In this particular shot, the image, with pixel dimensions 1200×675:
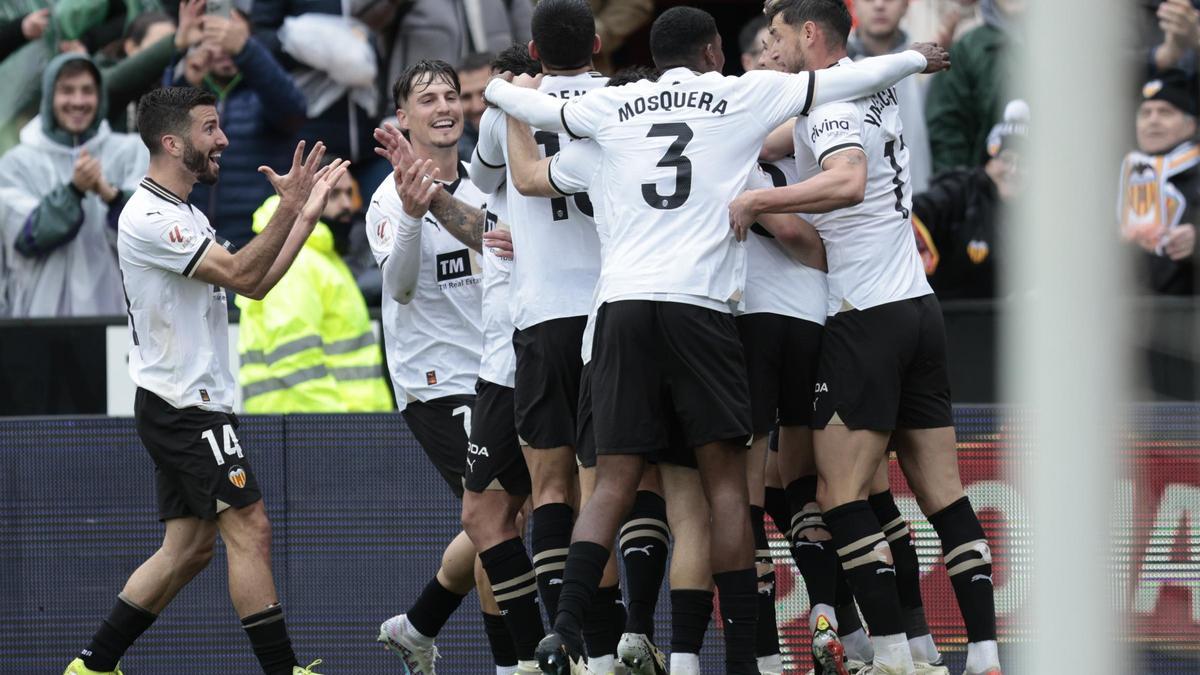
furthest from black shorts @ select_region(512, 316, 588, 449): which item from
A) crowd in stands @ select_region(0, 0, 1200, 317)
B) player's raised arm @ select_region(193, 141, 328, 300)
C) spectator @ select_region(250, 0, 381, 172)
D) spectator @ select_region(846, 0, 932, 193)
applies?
spectator @ select_region(250, 0, 381, 172)

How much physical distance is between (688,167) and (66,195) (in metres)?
5.46

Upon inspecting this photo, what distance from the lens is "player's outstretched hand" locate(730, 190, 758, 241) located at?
5.75 m

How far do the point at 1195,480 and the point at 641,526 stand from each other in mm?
2669

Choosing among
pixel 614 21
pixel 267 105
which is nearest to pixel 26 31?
pixel 267 105

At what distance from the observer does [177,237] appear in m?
6.70

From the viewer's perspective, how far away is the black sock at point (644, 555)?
630 centimetres

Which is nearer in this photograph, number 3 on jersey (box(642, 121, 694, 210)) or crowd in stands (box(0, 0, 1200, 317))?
number 3 on jersey (box(642, 121, 694, 210))

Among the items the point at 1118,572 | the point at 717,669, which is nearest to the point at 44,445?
the point at 717,669

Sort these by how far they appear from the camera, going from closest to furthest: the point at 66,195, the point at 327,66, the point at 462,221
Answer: the point at 462,221 → the point at 66,195 → the point at 327,66

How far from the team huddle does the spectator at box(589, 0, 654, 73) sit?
382 cm

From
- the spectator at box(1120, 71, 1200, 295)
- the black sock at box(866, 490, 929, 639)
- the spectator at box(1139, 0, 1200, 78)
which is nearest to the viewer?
the spectator at box(1120, 71, 1200, 295)

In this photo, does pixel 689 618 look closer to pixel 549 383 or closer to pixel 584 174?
pixel 549 383

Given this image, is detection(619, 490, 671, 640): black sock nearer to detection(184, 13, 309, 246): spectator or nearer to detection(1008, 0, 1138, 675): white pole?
detection(1008, 0, 1138, 675): white pole

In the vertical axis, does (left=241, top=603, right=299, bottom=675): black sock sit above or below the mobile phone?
below
